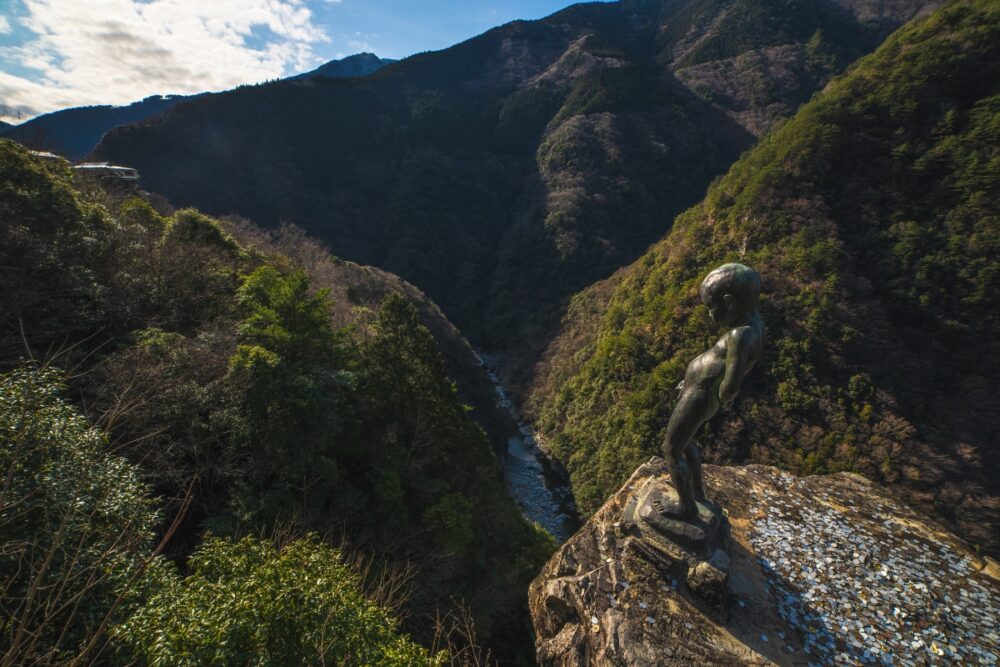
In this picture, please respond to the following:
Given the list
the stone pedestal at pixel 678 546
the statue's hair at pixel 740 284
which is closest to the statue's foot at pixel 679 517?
the stone pedestal at pixel 678 546

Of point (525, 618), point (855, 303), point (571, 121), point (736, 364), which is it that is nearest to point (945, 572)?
point (736, 364)

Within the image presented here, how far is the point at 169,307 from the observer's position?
13109 mm

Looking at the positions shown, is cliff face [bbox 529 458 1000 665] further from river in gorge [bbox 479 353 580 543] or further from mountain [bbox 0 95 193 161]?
mountain [bbox 0 95 193 161]

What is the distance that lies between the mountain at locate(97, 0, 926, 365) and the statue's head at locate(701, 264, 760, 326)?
131ft

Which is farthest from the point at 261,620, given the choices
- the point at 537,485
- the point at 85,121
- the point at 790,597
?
the point at 85,121

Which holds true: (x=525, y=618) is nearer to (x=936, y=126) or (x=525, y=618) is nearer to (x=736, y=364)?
(x=736, y=364)

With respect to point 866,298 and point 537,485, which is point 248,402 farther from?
point 866,298

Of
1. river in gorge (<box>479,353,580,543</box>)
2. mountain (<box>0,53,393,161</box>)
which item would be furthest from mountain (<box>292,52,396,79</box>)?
river in gorge (<box>479,353,580,543</box>)

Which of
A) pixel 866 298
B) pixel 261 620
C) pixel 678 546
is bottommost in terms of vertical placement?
pixel 678 546

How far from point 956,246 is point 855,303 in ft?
17.1

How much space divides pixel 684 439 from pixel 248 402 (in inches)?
418

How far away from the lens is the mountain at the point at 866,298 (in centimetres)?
1773

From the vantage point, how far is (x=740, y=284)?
5.56 metres

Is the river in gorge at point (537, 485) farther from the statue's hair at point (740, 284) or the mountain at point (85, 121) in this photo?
the mountain at point (85, 121)
